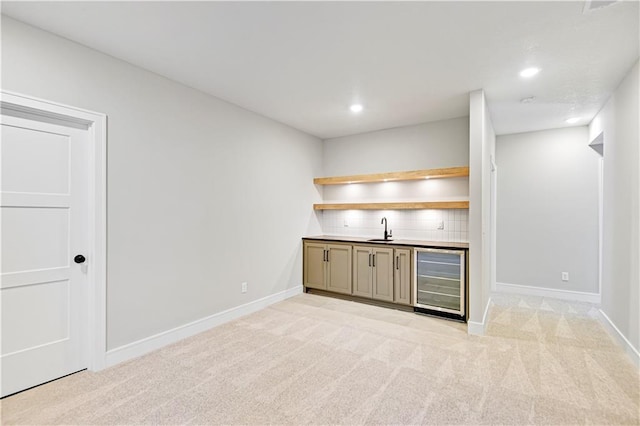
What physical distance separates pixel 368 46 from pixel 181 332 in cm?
333

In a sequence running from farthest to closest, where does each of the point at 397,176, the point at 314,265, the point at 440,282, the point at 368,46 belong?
the point at 314,265 < the point at 397,176 < the point at 440,282 < the point at 368,46

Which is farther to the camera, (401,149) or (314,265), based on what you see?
(314,265)

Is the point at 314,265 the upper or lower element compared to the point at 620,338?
upper

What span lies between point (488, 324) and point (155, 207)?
13.1 ft

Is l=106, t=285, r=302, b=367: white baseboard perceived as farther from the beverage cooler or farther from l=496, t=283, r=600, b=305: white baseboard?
l=496, t=283, r=600, b=305: white baseboard

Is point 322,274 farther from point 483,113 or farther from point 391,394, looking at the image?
point 483,113

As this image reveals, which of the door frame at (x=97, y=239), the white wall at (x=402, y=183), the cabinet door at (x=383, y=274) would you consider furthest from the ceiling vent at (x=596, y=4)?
the door frame at (x=97, y=239)

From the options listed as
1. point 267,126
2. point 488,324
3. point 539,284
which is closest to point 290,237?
point 267,126

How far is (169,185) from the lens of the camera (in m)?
3.19

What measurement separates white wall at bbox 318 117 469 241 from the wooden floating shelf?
0.60 ft

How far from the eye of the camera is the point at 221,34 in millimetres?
2398

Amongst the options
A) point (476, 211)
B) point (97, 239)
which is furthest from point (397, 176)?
point (97, 239)

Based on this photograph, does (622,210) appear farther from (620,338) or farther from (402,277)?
(402,277)

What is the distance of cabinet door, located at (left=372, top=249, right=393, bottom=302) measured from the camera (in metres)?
4.31
